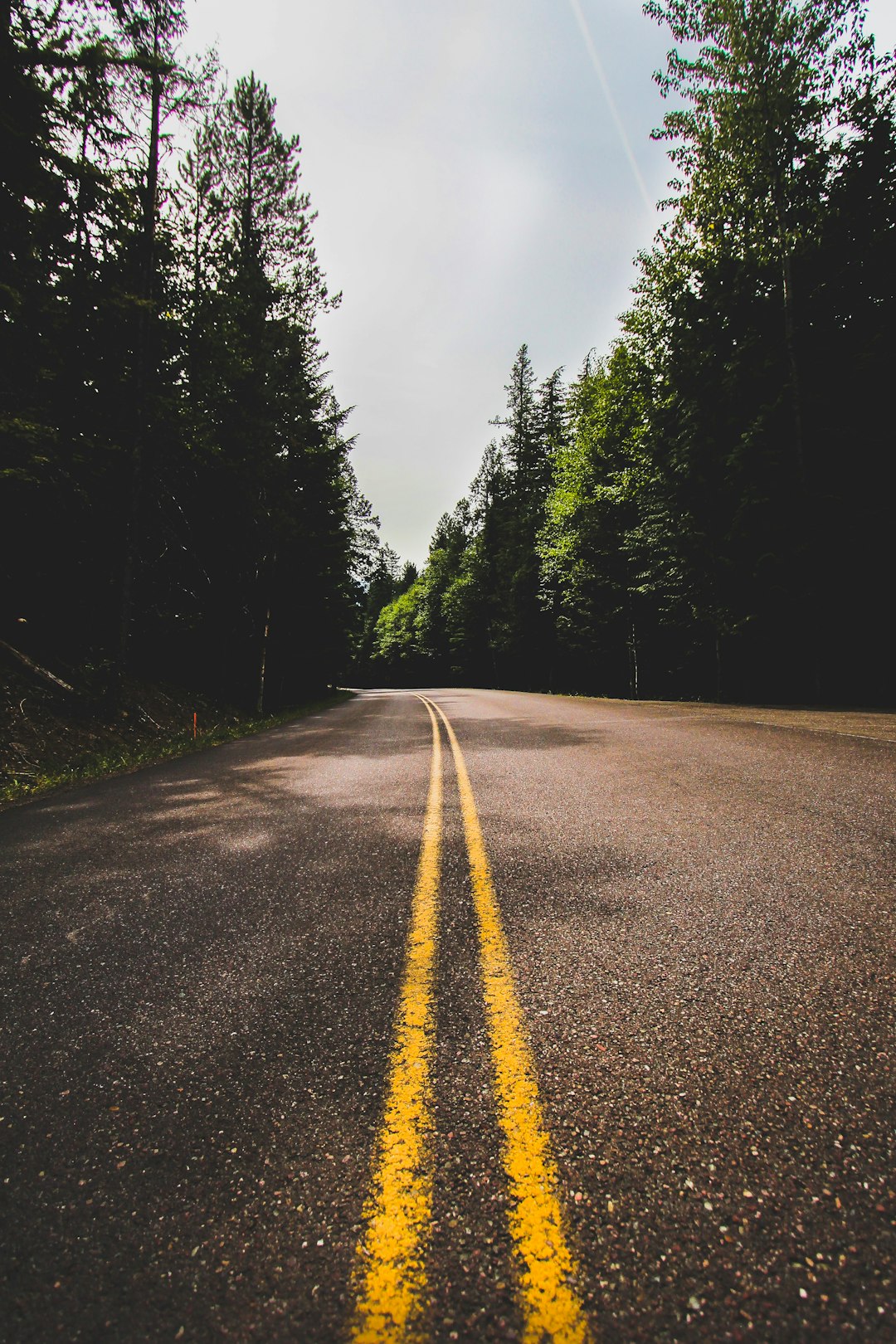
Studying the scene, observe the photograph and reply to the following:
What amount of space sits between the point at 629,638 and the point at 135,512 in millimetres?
20888

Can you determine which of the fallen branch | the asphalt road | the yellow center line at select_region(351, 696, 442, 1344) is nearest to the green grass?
the fallen branch

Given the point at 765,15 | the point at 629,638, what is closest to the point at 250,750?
the point at 629,638

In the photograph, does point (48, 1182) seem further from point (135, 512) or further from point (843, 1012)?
point (135, 512)

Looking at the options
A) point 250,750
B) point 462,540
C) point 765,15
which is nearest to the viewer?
point 250,750

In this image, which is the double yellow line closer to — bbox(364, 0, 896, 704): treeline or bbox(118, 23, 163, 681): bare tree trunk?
bbox(118, 23, 163, 681): bare tree trunk

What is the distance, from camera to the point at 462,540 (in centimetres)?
6969

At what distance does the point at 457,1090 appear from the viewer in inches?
69.0

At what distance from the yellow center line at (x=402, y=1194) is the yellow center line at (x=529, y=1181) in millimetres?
224

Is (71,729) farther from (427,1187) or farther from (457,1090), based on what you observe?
(427,1187)

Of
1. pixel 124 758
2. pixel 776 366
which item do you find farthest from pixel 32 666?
pixel 776 366

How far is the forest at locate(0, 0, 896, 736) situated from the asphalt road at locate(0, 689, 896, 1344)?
890 centimetres

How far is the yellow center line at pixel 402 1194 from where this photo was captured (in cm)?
115

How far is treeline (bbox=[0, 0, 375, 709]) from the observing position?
350 inches

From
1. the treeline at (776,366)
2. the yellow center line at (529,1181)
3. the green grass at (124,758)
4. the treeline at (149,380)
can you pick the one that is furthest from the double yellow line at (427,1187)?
the treeline at (776,366)
